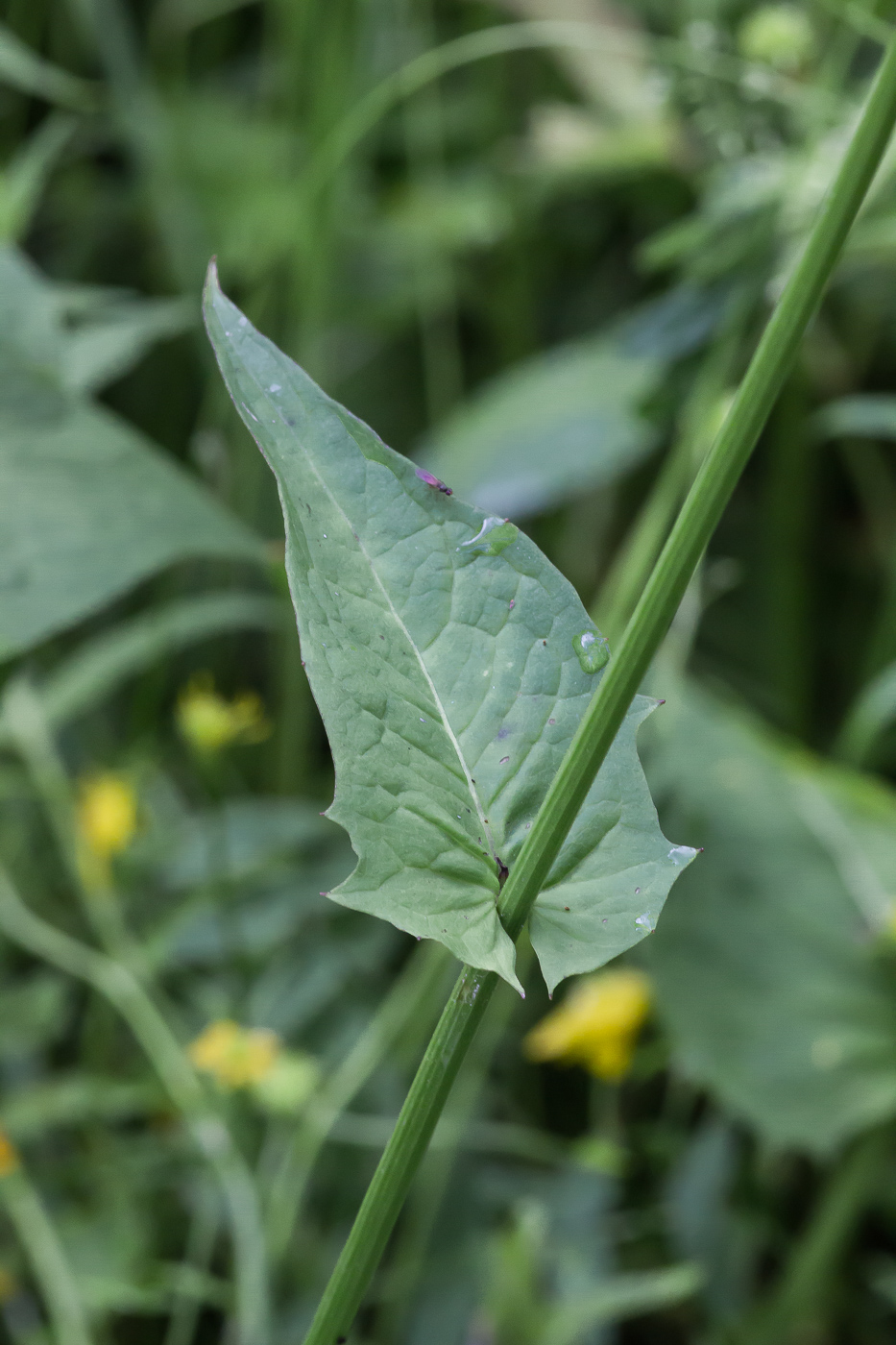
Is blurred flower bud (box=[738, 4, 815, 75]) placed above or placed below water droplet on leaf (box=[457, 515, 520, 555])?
above

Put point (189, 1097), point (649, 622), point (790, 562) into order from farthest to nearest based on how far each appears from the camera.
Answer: point (790, 562) → point (189, 1097) → point (649, 622)

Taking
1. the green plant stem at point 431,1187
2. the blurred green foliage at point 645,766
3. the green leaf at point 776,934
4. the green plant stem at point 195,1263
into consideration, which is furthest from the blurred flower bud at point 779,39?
the green plant stem at point 195,1263

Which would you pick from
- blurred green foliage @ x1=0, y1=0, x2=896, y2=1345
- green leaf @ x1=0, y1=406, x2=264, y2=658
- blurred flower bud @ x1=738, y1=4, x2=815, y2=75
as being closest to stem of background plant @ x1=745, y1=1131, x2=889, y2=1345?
blurred green foliage @ x1=0, y1=0, x2=896, y2=1345

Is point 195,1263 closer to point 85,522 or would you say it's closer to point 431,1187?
point 431,1187

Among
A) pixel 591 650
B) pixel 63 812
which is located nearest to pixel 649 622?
pixel 591 650

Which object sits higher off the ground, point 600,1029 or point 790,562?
point 790,562

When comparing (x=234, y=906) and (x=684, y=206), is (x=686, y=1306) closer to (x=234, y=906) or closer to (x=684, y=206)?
(x=234, y=906)

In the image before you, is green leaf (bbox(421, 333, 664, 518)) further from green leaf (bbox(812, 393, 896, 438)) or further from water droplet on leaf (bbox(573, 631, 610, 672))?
water droplet on leaf (bbox(573, 631, 610, 672))

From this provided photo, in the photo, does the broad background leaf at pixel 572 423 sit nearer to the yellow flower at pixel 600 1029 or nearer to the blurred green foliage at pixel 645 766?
the blurred green foliage at pixel 645 766
